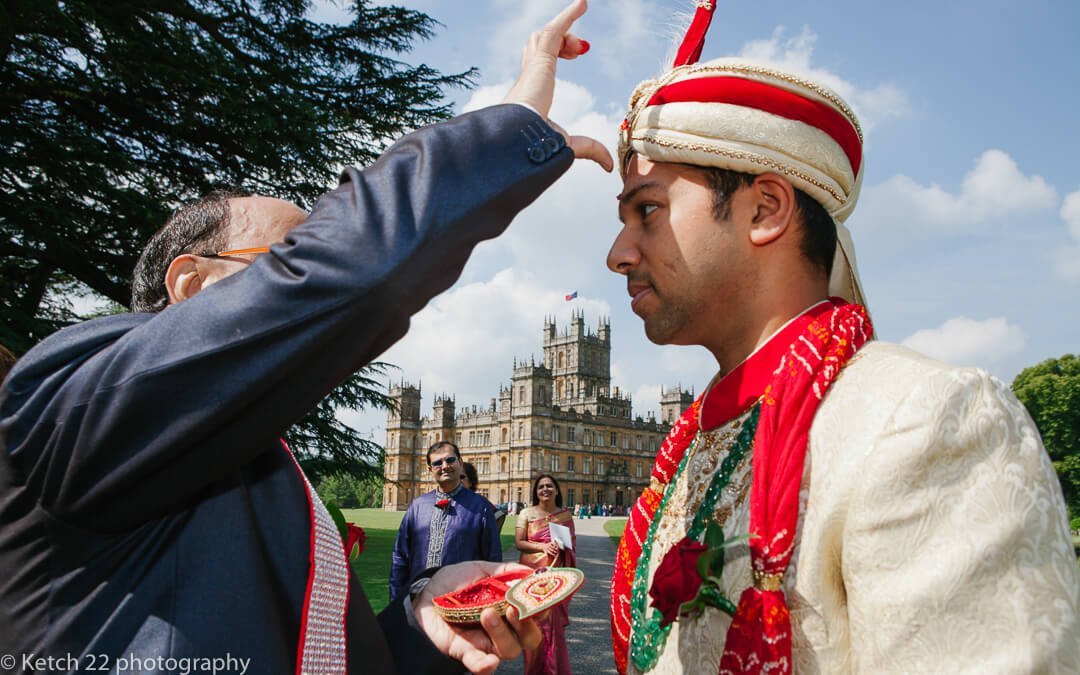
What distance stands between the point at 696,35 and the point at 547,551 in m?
6.27

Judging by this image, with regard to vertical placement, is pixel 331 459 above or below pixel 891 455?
above

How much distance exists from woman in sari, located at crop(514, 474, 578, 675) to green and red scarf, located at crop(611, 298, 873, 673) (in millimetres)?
4426

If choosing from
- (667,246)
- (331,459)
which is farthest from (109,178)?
(667,246)

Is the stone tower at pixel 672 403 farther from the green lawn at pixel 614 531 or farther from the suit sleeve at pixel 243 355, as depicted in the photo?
the suit sleeve at pixel 243 355

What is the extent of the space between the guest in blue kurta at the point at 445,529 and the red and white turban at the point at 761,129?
547 centimetres

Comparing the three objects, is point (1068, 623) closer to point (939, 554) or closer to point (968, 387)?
point (939, 554)

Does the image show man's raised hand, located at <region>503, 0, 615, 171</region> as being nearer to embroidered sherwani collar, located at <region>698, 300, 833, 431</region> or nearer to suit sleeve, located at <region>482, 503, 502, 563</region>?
embroidered sherwani collar, located at <region>698, 300, 833, 431</region>

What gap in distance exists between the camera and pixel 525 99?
1286 mm

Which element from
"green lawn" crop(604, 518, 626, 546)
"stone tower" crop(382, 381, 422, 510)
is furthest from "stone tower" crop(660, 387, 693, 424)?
"green lawn" crop(604, 518, 626, 546)

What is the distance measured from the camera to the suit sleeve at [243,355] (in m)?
1.02

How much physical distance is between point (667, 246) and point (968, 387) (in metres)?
0.65

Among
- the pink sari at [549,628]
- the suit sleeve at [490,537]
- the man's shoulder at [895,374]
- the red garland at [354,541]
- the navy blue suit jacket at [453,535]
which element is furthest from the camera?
the suit sleeve at [490,537]

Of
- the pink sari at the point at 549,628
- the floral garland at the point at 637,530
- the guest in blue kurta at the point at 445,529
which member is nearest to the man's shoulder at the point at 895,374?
the floral garland at the point at 637,530

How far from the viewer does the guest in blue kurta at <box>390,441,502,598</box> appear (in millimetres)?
6766
